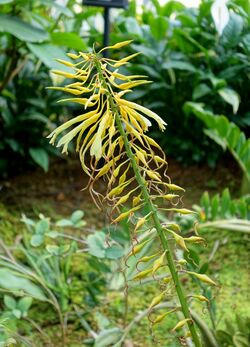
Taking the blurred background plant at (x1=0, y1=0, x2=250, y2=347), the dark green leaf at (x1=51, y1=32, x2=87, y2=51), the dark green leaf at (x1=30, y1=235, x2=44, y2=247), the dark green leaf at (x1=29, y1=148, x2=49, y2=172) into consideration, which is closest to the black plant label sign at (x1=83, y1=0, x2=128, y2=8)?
the blurred background plant at (x1=0, y1=0, x2=250, y2=347)

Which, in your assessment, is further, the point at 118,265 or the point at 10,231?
the point at 10,231

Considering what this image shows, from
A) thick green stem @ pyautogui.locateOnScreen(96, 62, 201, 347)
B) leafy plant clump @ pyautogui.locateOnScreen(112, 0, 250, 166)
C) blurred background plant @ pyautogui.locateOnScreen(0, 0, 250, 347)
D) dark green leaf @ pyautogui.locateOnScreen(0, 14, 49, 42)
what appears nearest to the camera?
thick green stem @ pyautogui.locateOnScreen(96, 62, 201, 347)

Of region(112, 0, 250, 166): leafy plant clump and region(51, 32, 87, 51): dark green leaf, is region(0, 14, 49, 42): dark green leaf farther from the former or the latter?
region(112, 0, 250, 166): leafy plant clump

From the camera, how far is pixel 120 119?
2.25 ft

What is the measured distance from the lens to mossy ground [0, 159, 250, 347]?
1449mm

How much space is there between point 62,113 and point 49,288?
1.36m

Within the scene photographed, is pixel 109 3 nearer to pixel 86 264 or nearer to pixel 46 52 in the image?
pixel 46 52

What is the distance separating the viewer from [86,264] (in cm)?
181

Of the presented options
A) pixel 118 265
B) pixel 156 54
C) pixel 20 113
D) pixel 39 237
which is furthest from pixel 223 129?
pixel 20 113

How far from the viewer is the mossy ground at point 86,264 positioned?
1.45m

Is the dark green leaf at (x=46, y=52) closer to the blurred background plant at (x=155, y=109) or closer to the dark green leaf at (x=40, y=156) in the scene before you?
the blurred background plant at (x=155, y=109)

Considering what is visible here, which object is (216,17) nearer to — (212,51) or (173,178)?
(212,51)

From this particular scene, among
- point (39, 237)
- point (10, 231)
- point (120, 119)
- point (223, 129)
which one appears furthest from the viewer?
point (10, 231)

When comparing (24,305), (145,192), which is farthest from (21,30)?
(145,192)
